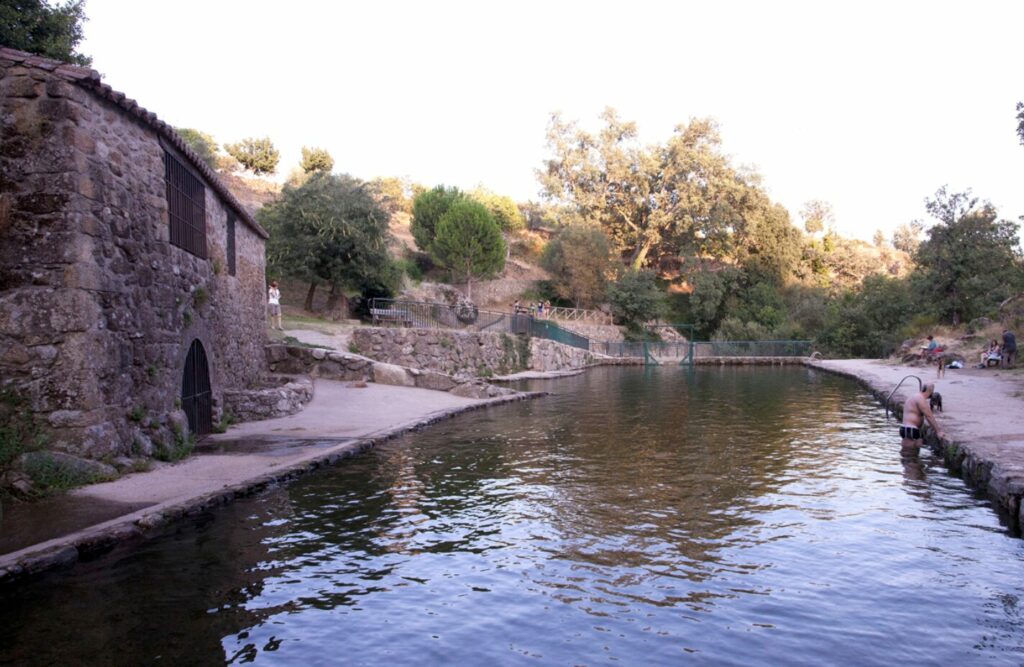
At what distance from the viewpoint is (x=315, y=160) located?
59.4 metres

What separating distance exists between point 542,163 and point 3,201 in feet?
203

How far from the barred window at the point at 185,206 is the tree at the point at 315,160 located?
46.8m

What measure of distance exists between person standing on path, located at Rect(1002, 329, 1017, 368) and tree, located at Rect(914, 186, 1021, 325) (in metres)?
8.56

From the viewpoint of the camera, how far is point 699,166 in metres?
63.8

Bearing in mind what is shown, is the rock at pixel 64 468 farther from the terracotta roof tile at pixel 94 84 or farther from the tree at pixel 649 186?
the tree at pixel 649 186

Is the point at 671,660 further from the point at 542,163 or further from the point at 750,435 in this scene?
the point at 542,163

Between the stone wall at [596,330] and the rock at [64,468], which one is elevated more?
the stone wall at [596,330]

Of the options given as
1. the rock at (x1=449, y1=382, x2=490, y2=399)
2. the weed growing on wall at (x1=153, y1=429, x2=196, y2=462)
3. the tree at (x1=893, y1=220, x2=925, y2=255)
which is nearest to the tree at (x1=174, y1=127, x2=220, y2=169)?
the rock at (x1=449, y1=382, x2=490, y2=399)

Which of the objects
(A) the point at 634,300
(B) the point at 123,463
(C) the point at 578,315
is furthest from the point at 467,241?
(B) the point at 123,463

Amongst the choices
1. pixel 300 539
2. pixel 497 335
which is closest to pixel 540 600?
pixel 300 539

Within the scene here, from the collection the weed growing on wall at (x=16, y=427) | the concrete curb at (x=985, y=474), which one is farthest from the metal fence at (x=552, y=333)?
the weed growing on wall at (x=16, y=427)

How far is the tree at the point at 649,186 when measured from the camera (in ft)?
209

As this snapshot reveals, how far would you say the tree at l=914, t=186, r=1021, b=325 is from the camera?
1391 inches

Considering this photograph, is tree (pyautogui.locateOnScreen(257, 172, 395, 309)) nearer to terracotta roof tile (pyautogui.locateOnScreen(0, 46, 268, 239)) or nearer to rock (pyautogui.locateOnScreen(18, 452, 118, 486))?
terracotta roof tile (pyautogui.locateOnScreen(0, 46, 268, 239))
